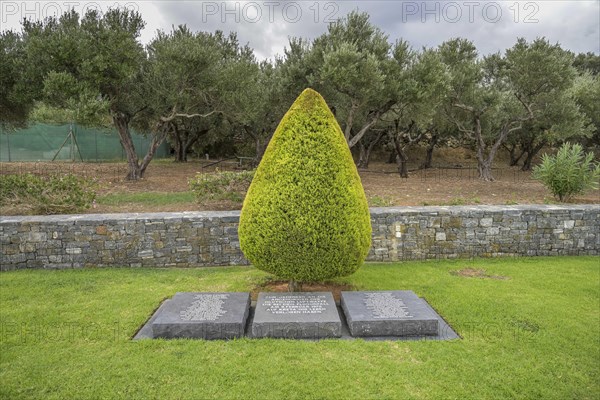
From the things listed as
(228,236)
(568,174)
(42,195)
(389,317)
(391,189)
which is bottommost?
(389,317)

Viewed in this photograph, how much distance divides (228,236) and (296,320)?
3016 millimetres

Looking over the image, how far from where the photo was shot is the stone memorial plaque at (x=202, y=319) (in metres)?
4.75

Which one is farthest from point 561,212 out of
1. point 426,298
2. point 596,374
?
point 596,374

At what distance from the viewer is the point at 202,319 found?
486 cm

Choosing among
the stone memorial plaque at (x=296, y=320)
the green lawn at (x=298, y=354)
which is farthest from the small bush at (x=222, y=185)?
the stone memorial plaque at (x=296, y=320)

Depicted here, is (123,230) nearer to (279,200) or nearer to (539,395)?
(279,200)

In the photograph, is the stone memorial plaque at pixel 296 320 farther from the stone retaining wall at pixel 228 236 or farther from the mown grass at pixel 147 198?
the mown grass at pixel 147 198

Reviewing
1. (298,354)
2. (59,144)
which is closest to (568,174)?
(298,354)

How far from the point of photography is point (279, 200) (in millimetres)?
5340

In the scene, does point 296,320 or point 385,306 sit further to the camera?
point 385,306

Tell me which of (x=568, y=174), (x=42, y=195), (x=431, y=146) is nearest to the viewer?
(x=42, y=195)

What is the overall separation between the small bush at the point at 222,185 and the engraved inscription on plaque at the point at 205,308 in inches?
213

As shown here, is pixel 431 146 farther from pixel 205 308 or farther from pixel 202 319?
pixel 202 319

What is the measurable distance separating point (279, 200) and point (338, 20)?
41.7ft
